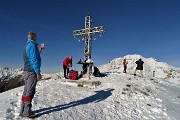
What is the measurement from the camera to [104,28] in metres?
25.3

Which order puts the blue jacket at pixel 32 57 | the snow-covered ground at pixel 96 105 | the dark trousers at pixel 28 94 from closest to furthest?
1. the blue jacket at pixel 32 57
2. the dark trousers at pixel 28 94
3. the snow-covered ground at pixel 96 105

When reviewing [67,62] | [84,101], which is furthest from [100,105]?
[67,62]

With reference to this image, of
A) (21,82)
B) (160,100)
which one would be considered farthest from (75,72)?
(21,82)

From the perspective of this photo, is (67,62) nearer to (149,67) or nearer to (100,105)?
(100,105)

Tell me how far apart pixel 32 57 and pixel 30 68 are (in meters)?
0.58

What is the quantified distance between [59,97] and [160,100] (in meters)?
7.97

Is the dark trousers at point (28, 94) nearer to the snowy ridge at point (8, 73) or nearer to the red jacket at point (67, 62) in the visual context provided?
the red jacket at point (67, 62)

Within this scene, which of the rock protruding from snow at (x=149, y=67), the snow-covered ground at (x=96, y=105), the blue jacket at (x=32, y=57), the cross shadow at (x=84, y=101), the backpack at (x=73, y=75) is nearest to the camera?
the blue jacket at (x=32, y=57)

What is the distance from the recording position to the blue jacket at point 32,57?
28.3 feet

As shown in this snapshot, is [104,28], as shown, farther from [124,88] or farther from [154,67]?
[154,67]

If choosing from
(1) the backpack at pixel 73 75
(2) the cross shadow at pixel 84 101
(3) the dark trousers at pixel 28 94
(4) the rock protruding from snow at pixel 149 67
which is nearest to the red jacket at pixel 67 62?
(1) the backpack at pixel 73 75

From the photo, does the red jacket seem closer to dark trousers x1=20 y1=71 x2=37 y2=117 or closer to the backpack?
the backpack

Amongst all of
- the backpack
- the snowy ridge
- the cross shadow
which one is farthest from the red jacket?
the snowy ridge

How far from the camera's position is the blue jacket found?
862 cm
